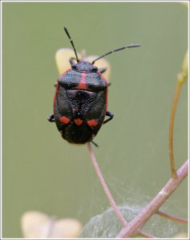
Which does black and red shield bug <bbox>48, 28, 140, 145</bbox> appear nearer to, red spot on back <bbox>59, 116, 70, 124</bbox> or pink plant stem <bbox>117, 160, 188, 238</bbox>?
red spot on back <bbox>59, 116, 70, 124</bbox>

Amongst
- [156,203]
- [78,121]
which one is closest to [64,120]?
[78,121]

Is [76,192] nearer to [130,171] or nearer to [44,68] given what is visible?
[130,171]

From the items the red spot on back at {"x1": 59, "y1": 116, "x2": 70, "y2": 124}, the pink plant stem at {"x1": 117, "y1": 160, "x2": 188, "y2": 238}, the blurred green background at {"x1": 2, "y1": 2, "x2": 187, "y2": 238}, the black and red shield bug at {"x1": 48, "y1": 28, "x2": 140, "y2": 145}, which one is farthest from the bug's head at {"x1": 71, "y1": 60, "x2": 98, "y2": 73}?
the blurred green background at {"x1": 2, "y1": 2, "x2": 187, "y2": 238}

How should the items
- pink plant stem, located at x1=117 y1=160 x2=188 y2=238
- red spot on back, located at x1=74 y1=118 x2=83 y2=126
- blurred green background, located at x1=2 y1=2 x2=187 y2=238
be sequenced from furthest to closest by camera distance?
blurred green background, located at x1=2 y1=2 x2=187 y2=238, red spot on back, located at x1=74 y1=118 x2=83 y2=126, pink plant stem, located at x1=117 y1=160 x2=188 y2=238

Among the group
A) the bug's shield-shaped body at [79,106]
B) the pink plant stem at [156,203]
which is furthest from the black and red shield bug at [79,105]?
the pink plant stem at [156,203]

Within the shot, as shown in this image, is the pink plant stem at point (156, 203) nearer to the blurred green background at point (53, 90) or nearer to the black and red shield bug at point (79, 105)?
the black and red shield bug at point (79, 105)

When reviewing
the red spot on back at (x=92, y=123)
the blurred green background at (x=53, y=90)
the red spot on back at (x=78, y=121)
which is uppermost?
the red spot on back at (x=78, y=121)

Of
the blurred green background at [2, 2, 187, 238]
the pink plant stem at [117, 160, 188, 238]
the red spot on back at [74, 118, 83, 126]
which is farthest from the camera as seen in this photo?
the blurred green background at [2, 2, 187, 238]

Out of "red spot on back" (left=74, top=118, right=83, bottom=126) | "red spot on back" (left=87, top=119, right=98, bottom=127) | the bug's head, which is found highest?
the bug's head

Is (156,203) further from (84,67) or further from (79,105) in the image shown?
(84,67)
